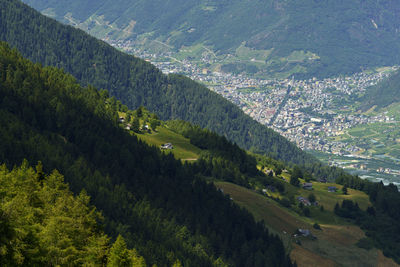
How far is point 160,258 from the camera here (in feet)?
407

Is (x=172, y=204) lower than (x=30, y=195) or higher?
lower

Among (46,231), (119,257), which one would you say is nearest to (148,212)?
(119,257)

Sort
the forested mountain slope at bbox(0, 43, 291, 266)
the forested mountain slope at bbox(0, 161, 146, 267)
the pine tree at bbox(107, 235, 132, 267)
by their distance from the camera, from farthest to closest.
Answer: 1. the forested mountain slope at bbox(0, 43, 291, 266)
2. the pine tree at bbox(107, 235, 132, 267)
3. the forested mountain slope at bbox(0, 161, 146, 267)

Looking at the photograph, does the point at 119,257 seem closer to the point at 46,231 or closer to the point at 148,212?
the point at 46,231

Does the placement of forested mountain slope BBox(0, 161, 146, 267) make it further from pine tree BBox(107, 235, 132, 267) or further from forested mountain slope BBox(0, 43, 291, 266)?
forested mountain slope BBox(0, 43, 291, 266)

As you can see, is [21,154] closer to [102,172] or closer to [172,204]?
[102,172]

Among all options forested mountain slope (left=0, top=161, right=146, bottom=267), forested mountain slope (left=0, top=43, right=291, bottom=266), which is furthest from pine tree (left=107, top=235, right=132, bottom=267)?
forested mountain slope (left=0, top=43, right=291, bottom=266)

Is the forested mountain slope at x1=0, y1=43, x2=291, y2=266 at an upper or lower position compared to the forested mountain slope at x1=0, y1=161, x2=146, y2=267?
lower

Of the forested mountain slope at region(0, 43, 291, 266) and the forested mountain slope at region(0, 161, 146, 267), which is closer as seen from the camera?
the forested mountain slope at region(0, 161, 146, 267)

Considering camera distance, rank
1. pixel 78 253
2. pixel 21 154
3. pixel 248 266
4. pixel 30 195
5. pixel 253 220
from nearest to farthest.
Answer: pixel 78 253 → pixel 30 195 → pixel 21 154 → pixel 248 266 → pixel 253 220

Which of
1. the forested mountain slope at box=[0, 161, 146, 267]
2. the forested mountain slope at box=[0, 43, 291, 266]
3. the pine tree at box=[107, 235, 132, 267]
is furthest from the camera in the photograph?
the forested mountain slope at box=[0, 43, 291, 266]

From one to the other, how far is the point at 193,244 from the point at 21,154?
61662mm

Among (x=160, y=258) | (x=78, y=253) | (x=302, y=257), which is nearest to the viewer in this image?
(x=78, y=253)

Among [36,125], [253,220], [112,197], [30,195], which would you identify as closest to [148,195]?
[112,197]
